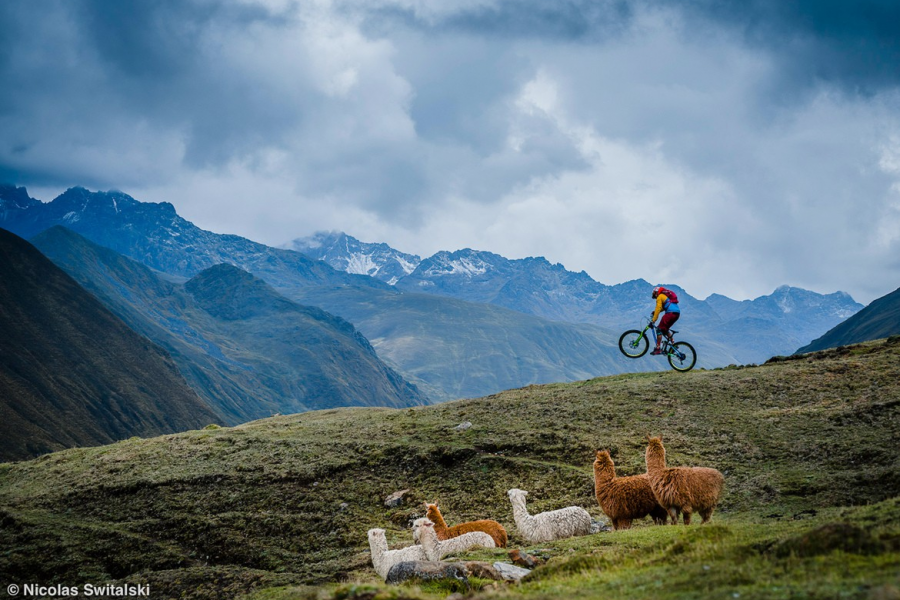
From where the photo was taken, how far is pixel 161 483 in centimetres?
3791

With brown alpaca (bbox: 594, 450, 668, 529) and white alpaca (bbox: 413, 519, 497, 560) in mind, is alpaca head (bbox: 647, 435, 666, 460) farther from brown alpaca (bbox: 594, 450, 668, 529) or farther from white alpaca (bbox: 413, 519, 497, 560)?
white alpaca (bbox: 413, 519, 497, 560)

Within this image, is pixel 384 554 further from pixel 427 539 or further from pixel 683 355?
pixel 683 355

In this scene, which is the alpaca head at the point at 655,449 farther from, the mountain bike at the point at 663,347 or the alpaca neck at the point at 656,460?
the mountain bike at the point at 663,347

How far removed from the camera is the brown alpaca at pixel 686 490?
21234 millimetres

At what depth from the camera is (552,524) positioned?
23.5 meters

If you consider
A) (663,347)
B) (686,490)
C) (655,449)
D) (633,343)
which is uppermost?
(633,343)

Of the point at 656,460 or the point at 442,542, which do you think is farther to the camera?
the point at 656,460

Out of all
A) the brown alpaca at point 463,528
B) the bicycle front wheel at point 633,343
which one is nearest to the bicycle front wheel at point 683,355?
the bicycle front wheel at point 633,343

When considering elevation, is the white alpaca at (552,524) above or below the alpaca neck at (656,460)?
below

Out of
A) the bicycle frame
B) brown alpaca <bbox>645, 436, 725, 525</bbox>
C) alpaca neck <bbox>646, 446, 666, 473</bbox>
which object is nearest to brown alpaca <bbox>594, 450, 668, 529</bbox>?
alpaca neck <bbox>646, 446, 666, 473</bbox>

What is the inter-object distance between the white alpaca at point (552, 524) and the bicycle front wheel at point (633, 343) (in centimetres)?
1181

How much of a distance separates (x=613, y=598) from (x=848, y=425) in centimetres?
2920

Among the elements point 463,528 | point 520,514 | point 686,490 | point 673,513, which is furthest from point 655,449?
point 463,528

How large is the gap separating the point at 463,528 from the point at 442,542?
118cm
